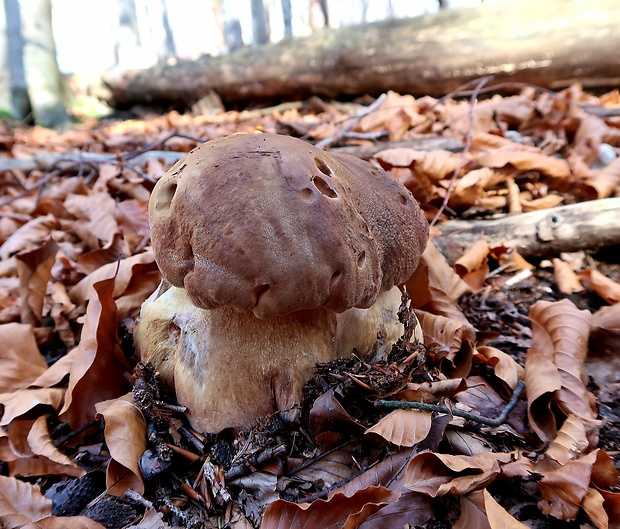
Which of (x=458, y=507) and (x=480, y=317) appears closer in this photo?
(x=458, y=507)

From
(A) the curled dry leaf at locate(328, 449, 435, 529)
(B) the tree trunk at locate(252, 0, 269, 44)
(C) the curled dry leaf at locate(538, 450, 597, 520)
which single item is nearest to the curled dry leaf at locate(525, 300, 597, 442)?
(C) the curled dry leaf at locate(538, 450, 597, 520)

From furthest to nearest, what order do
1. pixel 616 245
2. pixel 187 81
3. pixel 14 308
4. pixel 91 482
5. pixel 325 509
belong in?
pixel 187 81
pixel 616 245
pixel 14 308
pixel 91 482
pixel 325 509

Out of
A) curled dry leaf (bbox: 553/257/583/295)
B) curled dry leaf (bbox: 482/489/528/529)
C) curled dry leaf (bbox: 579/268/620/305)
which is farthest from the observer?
curled dry leaf (bbox: 553/257/583/295)

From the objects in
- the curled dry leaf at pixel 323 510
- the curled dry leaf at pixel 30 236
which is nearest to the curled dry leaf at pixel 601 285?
the curled dry leaf at pixel 323 510

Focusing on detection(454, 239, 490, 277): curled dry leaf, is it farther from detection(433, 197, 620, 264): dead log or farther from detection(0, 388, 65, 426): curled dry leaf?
detection(0, 388, 65, 426): curled dry leaf

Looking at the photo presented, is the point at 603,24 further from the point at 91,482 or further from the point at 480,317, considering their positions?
the point at 91,482

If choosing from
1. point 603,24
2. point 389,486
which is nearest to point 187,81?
point 603,24

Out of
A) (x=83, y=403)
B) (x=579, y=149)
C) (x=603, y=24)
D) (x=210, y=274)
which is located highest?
(x=603, y=24)
